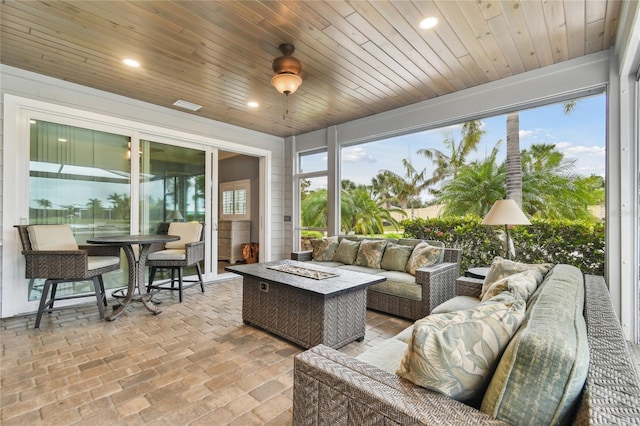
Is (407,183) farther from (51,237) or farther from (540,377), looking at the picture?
(51,237)

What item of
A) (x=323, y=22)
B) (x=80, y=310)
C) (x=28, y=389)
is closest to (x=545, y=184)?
(x=323, y=22)

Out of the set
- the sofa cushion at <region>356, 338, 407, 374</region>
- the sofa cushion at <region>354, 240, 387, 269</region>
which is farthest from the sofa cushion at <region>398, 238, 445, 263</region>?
the sofa cushion at <region>356, 338, 407, 374</region>

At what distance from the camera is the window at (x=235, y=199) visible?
7.22 metres

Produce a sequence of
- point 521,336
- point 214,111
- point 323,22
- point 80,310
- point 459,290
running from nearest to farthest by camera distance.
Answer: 1. point 521,336
2. point 323,22
3. point 459,290
4. point 80,310
5. point 214,111

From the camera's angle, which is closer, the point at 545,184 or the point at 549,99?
the point at 549,99

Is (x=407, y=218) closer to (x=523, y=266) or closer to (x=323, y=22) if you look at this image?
(x=523, y=266)

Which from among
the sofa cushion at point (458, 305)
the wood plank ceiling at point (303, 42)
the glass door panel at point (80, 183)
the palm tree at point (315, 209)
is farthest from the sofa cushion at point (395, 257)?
the glass door panel at point (80, 183)

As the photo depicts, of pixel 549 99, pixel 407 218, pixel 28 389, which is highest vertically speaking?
pixel 549 99

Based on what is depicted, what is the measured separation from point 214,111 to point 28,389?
3908 millimetres

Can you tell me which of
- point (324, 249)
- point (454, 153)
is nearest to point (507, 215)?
point (454, 153)

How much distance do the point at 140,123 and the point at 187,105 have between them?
70 cm

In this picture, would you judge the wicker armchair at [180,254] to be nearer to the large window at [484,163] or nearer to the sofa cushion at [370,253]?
the sofa cushion at [370,253]

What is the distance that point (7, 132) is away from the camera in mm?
3324

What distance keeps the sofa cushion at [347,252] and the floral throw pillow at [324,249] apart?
0.07 meters
